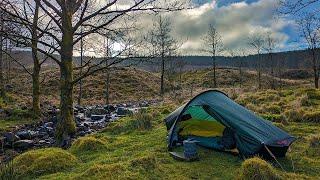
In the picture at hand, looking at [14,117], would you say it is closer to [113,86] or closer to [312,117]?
[312,117]

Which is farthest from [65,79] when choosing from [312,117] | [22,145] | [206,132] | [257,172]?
[312,117]

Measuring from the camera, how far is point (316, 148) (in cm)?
916

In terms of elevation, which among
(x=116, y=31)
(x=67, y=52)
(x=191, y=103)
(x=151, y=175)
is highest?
(x=116, y=31)

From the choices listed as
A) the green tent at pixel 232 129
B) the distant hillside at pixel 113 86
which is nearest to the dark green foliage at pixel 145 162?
the green tent at pixel 232 129

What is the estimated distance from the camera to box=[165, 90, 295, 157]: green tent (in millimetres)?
8492

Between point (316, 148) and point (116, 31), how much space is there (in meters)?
8.03

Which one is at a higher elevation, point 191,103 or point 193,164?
point 191,103

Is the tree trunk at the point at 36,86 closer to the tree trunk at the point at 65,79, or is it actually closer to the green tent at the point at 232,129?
the tree trunk at the point at 65,79

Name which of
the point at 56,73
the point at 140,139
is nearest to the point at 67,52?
the point at 140,139

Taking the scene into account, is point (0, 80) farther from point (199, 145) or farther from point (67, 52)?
point (199, 145)

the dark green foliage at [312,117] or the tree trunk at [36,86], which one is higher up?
the tree trunk at [36,86]

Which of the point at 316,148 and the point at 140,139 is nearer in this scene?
the point at 316,148

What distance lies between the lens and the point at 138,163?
786cm

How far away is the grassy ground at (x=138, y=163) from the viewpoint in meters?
7.38
